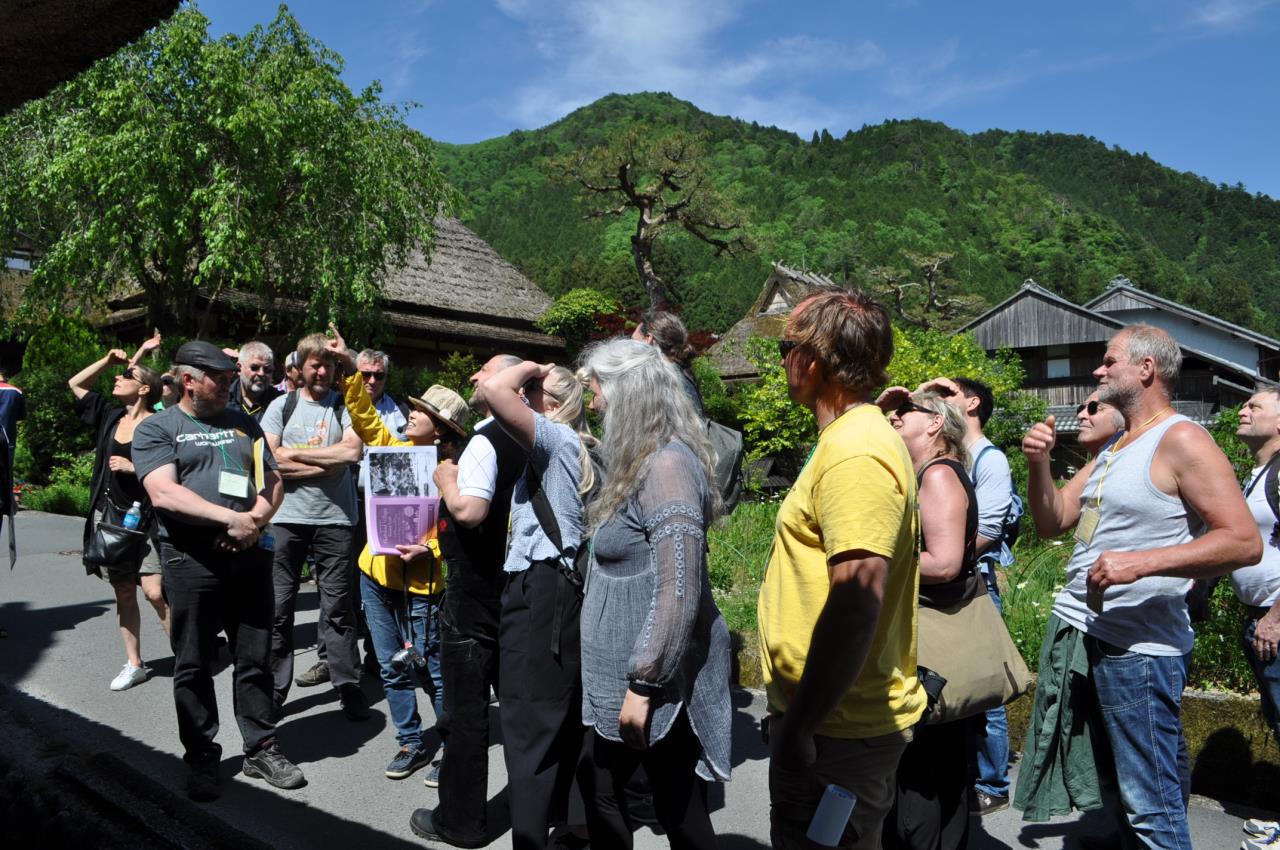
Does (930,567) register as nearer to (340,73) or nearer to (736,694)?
(736,694)

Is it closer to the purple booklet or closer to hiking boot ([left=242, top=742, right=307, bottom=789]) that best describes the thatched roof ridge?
the purple booklet

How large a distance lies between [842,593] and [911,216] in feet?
376

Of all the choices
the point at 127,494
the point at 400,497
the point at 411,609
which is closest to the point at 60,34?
the point at 400,497

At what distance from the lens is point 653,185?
27266 millimetres

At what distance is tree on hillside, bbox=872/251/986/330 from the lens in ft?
207

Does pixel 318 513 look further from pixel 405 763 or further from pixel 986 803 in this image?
pixel 986 803

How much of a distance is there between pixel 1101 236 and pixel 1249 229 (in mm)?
42964

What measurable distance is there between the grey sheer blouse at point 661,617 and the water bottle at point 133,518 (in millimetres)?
4104

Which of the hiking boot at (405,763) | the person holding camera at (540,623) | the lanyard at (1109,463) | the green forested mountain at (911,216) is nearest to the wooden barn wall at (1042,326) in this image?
the green forested mountain at (911,216)

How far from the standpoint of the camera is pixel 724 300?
7550cm

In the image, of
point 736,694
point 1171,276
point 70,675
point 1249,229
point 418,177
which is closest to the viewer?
point 736,694

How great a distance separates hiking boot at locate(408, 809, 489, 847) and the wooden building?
40197mm

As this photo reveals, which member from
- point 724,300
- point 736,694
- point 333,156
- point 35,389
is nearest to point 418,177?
point 333,156

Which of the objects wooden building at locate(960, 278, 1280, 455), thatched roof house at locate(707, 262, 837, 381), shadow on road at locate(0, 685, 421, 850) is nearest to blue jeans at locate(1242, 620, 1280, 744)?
shadow on road at locate(0, 685, 421, 850)
